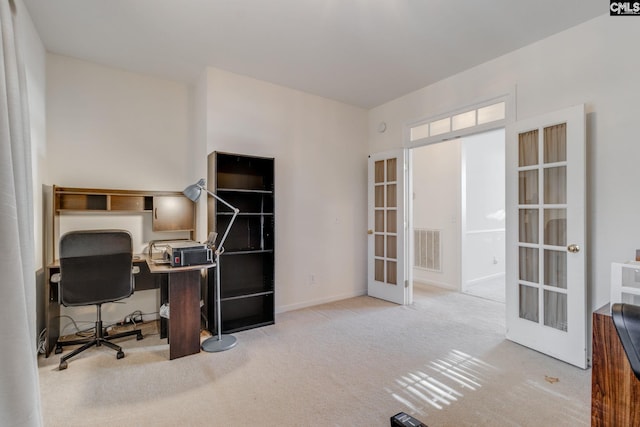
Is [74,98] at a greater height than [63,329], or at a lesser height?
greater

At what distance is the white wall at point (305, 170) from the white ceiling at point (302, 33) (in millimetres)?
388

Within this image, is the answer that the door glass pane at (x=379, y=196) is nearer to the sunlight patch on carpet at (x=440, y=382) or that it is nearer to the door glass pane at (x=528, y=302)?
the door glass pane at (x=528, y=302)

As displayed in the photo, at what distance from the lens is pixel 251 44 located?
2852 mm

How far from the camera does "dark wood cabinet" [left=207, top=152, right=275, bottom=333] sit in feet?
10.7

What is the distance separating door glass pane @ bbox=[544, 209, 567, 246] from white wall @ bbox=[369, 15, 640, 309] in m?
0.17

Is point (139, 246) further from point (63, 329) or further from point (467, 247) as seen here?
point (467, 247)

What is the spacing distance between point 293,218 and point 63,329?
265cm

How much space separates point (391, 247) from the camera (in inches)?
167

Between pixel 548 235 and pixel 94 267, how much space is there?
392 cm

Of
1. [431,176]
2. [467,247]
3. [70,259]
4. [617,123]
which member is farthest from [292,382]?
[431,176]

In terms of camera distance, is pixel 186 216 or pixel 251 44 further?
pixel 186 216

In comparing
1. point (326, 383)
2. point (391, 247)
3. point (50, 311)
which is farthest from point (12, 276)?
point (391, 247)

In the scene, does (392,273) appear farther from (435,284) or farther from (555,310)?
(555,310)

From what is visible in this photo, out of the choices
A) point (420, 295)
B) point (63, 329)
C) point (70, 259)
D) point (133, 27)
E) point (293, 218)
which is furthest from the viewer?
point (420, 295)
